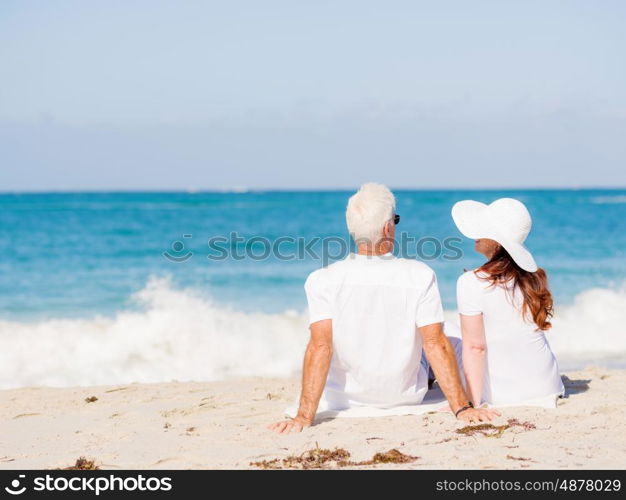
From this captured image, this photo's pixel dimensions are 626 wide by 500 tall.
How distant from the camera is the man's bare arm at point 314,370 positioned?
14.4 feet

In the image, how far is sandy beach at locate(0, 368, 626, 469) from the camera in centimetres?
392

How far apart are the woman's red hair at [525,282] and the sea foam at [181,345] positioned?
4255mm

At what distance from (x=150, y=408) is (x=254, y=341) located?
198 inches

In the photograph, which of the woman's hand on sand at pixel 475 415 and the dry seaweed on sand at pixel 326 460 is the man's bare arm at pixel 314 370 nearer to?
the dry seaweed on sand at pixel 326 460

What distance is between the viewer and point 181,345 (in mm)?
9789

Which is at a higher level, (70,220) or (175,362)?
(70,220)

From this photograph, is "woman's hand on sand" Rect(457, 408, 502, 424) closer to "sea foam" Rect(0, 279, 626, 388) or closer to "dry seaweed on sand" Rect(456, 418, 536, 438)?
"dry seaweed on sand" Rect(456, 418, 536, 438)

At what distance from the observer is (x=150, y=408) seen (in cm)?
555

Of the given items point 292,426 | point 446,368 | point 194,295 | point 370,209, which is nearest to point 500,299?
point 446,368

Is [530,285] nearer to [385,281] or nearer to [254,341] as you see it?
[385,281]

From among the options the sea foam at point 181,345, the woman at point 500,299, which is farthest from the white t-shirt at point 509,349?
the sea foam at point 181,345

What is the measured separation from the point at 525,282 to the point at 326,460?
1606 millimetres
